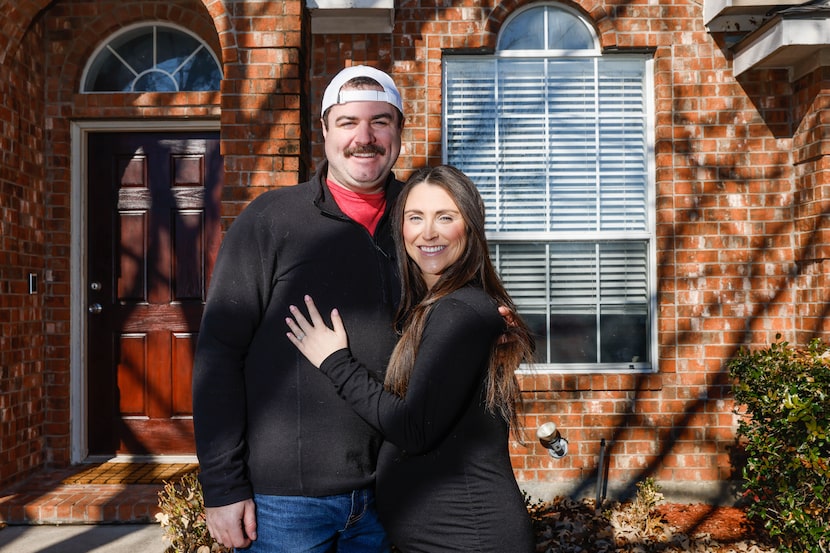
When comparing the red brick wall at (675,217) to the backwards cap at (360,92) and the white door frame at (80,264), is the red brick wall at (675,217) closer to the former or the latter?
the white door frame at (80,264)

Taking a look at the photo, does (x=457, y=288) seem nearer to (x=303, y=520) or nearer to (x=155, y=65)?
(x=303, y=520)

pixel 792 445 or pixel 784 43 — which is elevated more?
pixel 784 43

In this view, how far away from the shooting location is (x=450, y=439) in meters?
1.73

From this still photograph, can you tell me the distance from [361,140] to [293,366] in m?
0.70

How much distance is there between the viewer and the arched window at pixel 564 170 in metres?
4.90

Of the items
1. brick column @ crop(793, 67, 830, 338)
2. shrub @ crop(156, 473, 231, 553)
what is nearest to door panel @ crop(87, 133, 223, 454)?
shrub @ crop(156, 473, 231, 553)

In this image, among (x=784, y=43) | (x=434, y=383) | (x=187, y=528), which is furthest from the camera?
(x=784, y=43)

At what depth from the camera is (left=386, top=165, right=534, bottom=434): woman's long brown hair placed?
68.7 inches

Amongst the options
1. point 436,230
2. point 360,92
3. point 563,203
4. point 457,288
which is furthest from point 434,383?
point 563,203

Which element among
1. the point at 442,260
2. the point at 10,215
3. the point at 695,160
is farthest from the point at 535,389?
the point at 10,215

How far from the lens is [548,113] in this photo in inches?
194

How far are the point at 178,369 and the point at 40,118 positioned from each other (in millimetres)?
2196

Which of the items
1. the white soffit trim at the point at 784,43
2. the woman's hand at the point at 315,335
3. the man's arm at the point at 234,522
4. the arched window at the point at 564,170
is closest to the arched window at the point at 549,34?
the arched window at the point at 564,170

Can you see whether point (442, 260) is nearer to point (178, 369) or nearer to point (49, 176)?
point (178, 369)
